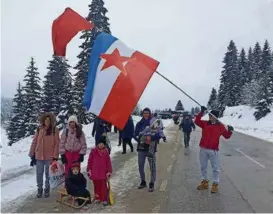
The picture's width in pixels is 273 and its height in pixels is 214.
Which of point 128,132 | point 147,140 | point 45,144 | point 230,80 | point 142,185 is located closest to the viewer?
point 45,144

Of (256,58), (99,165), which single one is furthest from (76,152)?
(256,58)

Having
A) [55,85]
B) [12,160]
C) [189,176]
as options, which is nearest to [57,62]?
[55,85]

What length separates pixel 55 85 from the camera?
47844 mm

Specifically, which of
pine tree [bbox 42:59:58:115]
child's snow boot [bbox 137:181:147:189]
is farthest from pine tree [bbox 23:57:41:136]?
child's snow boot [bbox 137:181:147:189]

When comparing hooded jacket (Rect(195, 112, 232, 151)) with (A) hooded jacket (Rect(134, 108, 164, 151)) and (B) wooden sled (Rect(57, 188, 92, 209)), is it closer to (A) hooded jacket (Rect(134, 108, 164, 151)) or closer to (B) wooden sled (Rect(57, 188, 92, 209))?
(A) hooded jacket (Rect(134, 108, 164, 151))

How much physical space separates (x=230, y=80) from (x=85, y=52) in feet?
170

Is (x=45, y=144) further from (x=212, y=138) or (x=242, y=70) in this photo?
(x=242, y=70)

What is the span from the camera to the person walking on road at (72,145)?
27.3 feet

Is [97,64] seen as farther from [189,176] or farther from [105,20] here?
[105,20]

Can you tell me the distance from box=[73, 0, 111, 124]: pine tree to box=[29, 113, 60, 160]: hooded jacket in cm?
2739

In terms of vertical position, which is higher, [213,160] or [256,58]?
[256,58]

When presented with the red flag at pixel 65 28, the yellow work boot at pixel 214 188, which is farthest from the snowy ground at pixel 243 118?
the red flag at pixel 65 28

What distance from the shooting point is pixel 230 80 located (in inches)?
3300

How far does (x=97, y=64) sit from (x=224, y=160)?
8.59 meters
